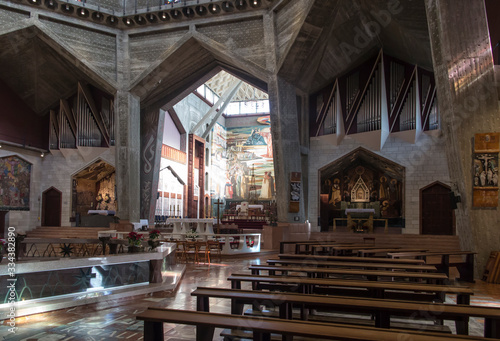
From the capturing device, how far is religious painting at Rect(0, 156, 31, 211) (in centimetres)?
1565

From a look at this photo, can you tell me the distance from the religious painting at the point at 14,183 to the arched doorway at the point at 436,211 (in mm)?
15200

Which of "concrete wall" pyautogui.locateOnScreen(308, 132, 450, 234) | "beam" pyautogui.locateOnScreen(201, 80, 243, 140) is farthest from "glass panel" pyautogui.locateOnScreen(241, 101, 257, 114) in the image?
"concrete wall" pyautogui.locateOnScreen(308, 132, 450, 234)

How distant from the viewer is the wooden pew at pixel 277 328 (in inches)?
68.0

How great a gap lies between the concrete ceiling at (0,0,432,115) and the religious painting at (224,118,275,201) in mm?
11315

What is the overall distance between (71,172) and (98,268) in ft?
43.9

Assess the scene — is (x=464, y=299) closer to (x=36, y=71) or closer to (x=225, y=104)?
(x=36, y=71)

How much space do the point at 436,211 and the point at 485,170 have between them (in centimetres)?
670

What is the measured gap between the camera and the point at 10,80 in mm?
15820

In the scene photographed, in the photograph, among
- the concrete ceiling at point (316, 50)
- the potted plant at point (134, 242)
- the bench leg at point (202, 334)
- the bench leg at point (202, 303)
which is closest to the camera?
the bench leg at point (202, 334)

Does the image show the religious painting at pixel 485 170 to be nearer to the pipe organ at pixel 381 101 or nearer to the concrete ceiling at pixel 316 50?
the concrete ceiling at pixel 316 50

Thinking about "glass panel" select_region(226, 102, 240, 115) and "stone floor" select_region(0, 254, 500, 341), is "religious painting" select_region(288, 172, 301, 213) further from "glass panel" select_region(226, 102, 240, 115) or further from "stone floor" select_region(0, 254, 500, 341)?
"glass panel" select_region(226, 102, 240, 115)

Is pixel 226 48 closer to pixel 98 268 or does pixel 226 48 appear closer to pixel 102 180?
pixel 102 180

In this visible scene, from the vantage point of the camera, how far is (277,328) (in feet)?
6.18

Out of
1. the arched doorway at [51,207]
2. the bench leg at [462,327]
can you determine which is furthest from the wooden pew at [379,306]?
the arched doorway at [51,207]
